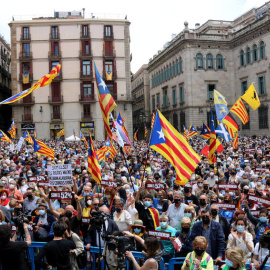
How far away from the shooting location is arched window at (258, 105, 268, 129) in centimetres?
3917

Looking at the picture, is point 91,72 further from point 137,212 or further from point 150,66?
point 137,212

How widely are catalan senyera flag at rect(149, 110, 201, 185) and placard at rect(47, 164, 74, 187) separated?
78.7 inches

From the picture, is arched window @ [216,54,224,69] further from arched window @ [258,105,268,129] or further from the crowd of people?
the crowd of people

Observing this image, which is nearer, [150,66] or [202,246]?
[202,246]

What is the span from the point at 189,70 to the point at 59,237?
42.6 m

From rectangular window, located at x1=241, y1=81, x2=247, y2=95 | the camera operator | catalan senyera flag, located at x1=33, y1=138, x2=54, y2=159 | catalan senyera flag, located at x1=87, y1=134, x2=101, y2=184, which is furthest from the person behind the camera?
rectangular window, located at x1=241, y1=81, x2=247, y2=95

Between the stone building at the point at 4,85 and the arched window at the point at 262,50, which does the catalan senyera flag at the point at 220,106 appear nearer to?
the arched window at the point at 262,50

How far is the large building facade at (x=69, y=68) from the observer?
150ft

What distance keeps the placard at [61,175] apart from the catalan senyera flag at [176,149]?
1998mm

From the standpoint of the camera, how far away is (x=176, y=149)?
313 inches

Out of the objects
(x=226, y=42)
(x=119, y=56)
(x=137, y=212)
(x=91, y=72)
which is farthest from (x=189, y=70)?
(x=137, y=212)

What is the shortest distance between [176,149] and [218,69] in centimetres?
4084

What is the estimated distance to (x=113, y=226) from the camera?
618cm

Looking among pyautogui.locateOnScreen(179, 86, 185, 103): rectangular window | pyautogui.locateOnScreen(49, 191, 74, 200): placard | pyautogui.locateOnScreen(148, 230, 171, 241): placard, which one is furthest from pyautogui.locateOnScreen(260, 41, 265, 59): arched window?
pyautogui.locateOnScreen(148, 230, 171, 241): placard
